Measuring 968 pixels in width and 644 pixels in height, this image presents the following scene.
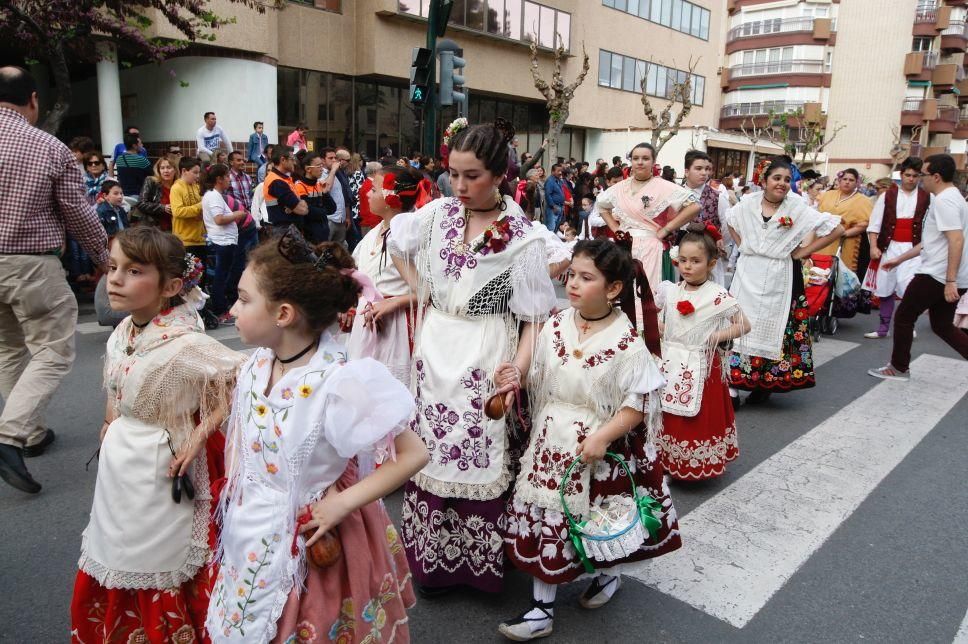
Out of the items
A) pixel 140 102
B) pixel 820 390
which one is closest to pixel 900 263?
pixel 820 390

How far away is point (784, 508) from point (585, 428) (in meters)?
1.91

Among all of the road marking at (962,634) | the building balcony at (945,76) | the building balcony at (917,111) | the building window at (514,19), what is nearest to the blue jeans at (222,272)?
the road marking at (962,634)

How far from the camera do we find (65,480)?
4012 millimetres

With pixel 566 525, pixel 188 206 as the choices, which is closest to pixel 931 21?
pixel 188 206

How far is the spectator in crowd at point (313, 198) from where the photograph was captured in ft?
29.2

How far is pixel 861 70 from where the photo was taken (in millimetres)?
49562

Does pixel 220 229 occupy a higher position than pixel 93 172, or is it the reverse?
pixel 93 172

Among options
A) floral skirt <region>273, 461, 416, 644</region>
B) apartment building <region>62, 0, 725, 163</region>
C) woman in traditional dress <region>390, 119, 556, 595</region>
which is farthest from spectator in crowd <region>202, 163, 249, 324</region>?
floral skirt <region>273, 461, 416, 644</region>

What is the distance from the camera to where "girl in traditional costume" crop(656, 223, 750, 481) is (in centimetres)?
418

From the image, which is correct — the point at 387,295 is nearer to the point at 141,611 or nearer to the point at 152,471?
the point at 152,471

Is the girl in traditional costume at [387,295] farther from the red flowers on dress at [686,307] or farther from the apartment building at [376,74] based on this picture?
the apartment building at [376,74]

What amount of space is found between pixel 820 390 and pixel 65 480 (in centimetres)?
594

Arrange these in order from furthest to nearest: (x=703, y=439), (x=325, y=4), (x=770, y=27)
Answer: (x=770, y=27) < (x=325, y=4) < (x=703, y=439)

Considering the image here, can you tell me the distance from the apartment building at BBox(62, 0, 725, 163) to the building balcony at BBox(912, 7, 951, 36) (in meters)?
26.7
